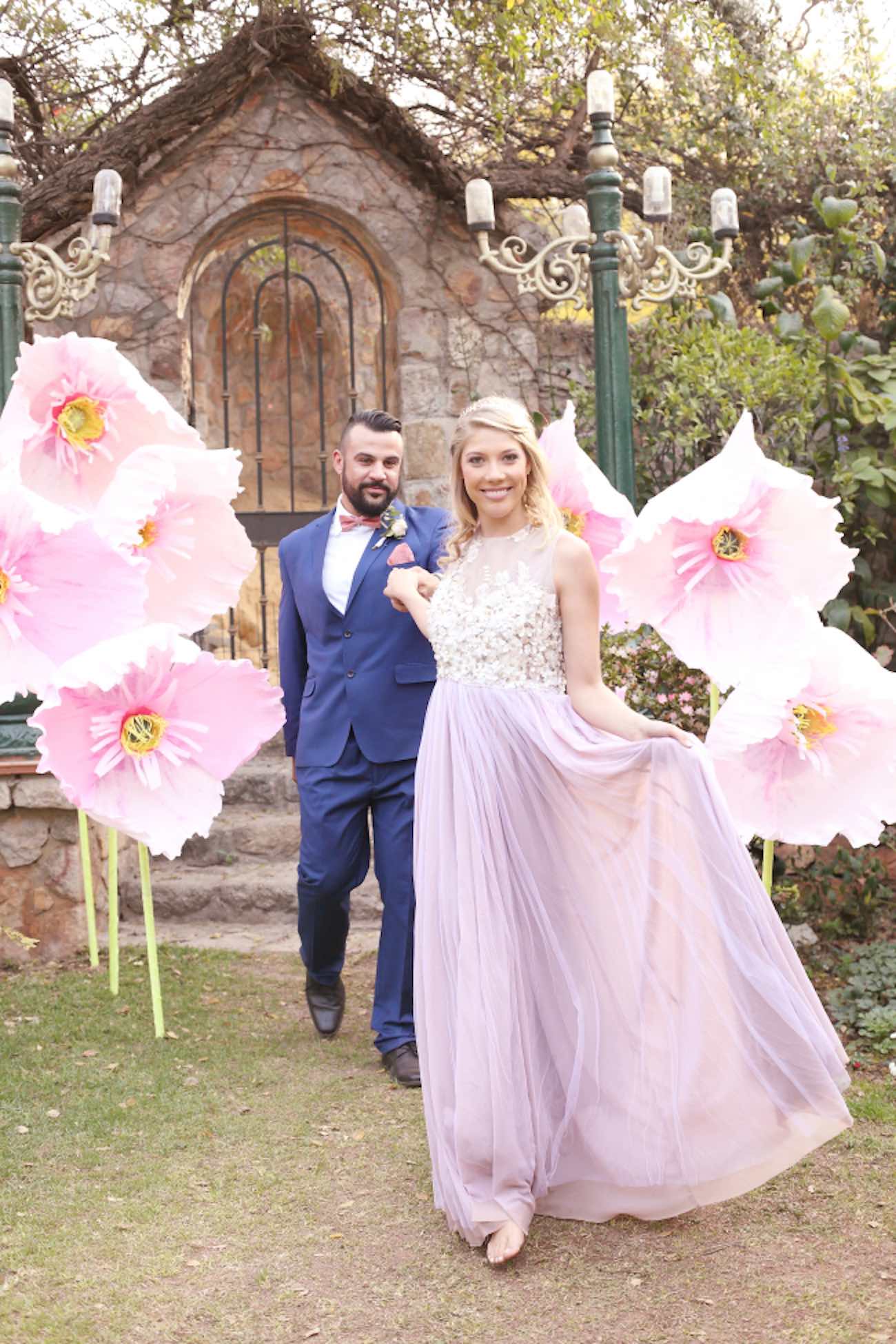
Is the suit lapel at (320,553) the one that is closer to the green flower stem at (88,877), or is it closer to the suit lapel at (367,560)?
the suit lapel at (367,560)

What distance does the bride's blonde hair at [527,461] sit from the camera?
9.32ft

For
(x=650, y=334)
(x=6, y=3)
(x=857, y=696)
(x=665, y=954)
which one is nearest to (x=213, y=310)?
(x=6, y=3)

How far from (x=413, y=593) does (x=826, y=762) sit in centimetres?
112

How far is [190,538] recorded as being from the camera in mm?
3604

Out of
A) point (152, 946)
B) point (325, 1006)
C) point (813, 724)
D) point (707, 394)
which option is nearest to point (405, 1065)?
point (325, 1006)

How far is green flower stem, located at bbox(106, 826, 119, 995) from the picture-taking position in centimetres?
414

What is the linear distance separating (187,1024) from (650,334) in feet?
13.4

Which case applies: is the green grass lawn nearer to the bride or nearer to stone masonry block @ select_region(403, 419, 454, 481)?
the bride

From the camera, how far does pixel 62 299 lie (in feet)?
16.9

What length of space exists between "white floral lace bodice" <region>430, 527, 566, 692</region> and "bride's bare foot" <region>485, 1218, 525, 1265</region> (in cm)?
103

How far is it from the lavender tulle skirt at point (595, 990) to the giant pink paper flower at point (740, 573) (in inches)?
25.5

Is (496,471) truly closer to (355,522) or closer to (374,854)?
(355,522)

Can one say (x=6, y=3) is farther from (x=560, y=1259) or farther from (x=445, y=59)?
(x=560, y=1259)

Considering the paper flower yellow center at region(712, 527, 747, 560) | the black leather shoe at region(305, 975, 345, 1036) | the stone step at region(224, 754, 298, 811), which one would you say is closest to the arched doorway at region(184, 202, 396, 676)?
the stone step at region(224, 754, 298, 811)
